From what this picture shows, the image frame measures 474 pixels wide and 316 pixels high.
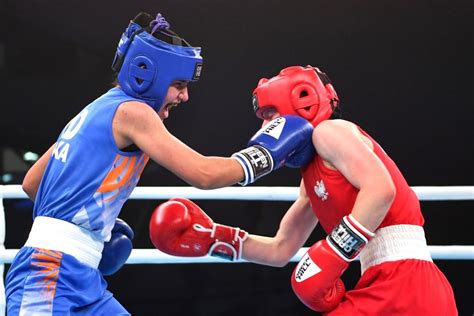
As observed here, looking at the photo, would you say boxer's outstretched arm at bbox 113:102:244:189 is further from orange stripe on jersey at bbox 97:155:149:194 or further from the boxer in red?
the boxer in red

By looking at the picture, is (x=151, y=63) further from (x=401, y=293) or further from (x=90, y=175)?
(x=401, y=293)

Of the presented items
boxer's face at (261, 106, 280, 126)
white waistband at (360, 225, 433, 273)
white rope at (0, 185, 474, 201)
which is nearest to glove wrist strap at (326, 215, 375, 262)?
Answer: white waistband at (360, 225, 433, 273)

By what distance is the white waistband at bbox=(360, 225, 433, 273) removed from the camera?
1.95 metres

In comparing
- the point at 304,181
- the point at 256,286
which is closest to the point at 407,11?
the point at 256,286

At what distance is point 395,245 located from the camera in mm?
1955

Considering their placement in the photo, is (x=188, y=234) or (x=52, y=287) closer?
(x=52, y=287)

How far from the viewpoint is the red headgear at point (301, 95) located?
82.5 inches

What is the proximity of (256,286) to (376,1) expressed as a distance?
2.03 metres

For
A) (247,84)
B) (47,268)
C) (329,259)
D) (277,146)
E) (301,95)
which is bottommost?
(247,84)

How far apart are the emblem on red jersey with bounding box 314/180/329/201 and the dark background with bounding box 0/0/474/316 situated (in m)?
2.36

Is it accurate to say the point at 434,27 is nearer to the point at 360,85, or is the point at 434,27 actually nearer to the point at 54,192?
the point at 360,85

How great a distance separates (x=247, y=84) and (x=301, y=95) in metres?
2.42

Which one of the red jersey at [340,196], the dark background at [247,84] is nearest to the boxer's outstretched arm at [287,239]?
the red jersey at [340,196]

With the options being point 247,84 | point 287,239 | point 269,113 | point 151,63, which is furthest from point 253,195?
point 247,84
